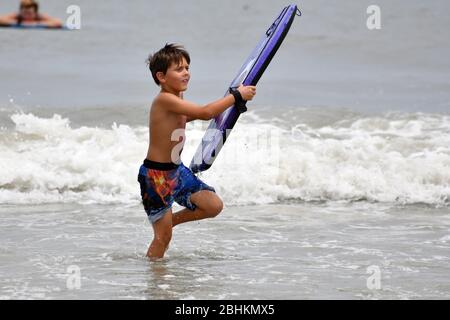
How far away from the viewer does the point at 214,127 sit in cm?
668

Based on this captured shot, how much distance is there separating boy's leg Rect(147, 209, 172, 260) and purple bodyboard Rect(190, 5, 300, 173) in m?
0.43

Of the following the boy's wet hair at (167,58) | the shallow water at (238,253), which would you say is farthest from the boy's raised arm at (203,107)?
the shallow water at (238,253)

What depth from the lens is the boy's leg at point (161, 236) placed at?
6.34 m

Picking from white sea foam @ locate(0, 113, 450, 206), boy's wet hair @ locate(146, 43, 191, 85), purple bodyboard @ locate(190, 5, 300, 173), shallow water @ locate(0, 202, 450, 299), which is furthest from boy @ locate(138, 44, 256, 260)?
white sea foam @ locate(0, 113, 450, 206)

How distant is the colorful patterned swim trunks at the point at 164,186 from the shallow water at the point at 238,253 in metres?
0.42

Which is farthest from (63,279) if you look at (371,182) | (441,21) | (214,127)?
(441,21)

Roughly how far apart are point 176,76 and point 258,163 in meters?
4.54

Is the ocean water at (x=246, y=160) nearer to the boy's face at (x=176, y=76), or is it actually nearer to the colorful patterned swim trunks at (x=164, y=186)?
the colorful patterned swim trunks at (x=164, y=186)

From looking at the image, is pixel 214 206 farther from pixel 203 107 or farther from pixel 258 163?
pixel 258 163

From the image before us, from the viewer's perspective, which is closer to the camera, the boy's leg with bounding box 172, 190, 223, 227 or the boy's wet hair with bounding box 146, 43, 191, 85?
the boy's wet hair with bounding box 146, 43, 191, 85

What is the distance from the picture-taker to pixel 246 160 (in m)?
10.6

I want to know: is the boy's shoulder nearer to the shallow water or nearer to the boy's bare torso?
the boy's bare torso

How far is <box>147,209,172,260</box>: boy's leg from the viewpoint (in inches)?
250

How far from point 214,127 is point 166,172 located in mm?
593
